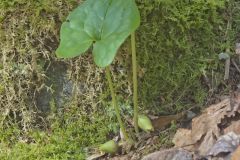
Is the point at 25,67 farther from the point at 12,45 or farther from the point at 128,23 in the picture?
the point at 128,23

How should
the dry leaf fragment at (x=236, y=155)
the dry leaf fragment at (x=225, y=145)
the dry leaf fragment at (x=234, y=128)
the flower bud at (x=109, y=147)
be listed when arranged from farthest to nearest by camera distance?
the flower bud at (x=109, y=147)
the dry leaf fragment at (x=234, y=128)
the dry leaf fragment at (x=225, y=145)
the dry leaf fragment at (x=236, y=155)

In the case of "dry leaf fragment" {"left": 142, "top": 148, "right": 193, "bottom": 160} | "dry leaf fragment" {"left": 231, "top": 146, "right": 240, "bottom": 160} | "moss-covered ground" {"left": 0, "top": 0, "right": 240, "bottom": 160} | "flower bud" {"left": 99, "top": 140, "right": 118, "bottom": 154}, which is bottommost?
"dry leaf fragment" {"left": 142, "top": 148, "right": 193, "bottom": 160}

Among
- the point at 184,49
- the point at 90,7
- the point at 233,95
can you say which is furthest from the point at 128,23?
the point at 233,95

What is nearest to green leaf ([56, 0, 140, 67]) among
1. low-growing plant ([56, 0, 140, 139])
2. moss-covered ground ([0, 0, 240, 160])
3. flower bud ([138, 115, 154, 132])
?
low-growing plant ([56, 0, 140, 139])

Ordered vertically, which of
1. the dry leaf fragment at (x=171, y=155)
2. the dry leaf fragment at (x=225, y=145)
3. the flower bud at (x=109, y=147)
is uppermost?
the dry leaf fragment at (x=225, y=145)

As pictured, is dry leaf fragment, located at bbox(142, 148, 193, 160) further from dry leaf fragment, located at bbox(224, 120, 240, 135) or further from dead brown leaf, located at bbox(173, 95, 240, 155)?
dry leaf fragment, located at bbox(224, 120, 240, 135)

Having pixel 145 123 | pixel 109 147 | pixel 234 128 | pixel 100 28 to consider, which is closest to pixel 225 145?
pixel 234 128

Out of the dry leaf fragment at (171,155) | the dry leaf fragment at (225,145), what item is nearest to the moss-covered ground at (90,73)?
the dry leaf fragment at (171,155)

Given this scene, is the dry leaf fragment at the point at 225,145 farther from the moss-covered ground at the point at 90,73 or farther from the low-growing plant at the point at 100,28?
the low-growing plant at the point at 100,28
